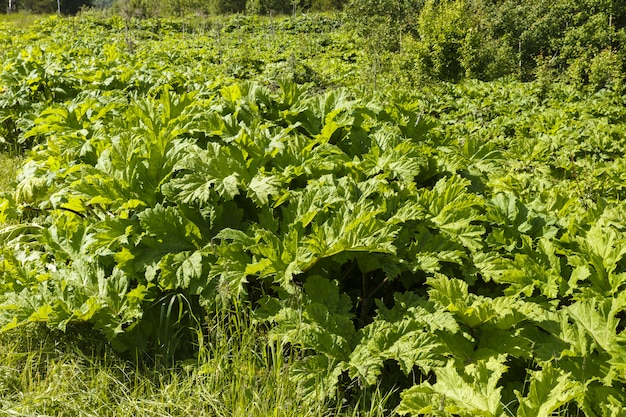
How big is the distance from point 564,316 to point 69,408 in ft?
6.89

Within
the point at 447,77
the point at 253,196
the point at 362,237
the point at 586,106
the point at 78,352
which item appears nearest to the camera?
the point at 362,237

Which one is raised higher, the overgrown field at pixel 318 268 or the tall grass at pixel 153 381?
the overgrown field at pixel 318 268

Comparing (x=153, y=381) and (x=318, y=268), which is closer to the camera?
(x=153, y=381)

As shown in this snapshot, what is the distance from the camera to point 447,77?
A: 23297 mm

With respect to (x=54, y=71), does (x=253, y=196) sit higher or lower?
lower

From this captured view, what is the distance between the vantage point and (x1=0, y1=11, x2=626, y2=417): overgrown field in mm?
1998

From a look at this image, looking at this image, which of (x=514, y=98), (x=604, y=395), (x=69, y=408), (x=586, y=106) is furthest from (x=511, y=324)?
(x=514, y=98)

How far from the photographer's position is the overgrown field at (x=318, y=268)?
78.7 inches

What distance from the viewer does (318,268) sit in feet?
7.93

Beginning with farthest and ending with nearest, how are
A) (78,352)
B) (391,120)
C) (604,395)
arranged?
(391,120) → (78,352) → (604,395)

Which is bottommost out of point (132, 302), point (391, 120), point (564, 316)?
point (132, 302)

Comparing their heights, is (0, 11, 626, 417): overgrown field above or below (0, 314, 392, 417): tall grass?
above

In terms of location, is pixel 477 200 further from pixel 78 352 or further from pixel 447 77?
pixel 447 77

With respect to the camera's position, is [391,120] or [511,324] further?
[391,120]
